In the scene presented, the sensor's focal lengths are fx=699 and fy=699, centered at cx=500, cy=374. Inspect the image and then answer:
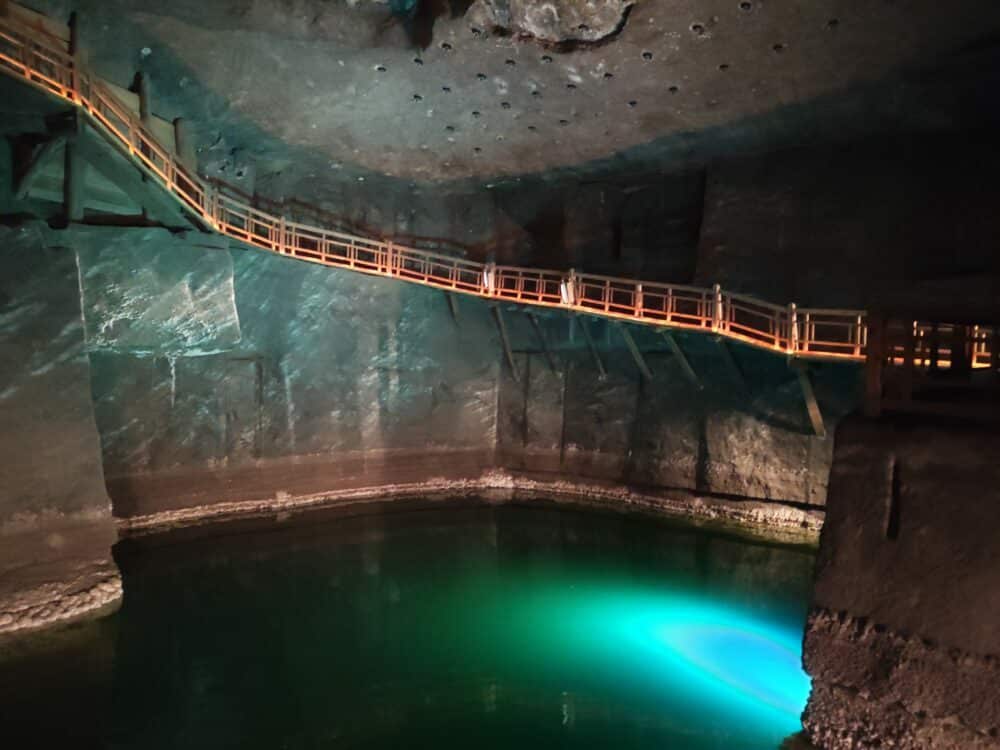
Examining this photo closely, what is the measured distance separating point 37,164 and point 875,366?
11.9 meters

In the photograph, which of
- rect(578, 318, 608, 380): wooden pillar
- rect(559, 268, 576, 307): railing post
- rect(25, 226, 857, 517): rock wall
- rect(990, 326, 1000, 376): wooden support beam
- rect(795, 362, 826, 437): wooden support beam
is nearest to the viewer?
rect(990, 326, 1000, 376): wooden support beam

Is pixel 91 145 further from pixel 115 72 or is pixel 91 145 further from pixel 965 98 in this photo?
pixel 965 98

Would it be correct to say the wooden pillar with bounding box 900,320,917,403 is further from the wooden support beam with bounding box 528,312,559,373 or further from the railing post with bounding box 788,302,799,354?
the wooden support beam with bounding box 528,312,559,373

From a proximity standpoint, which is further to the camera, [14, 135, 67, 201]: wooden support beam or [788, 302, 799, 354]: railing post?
[788, 302, 799, 354]: railing post

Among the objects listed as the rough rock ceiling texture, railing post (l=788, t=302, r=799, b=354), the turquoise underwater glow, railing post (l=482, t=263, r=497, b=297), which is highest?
the rough rock ceiling texture

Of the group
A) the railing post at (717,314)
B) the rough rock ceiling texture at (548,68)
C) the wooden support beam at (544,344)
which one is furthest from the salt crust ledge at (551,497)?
the rough rock ceiling texture at (548,68)

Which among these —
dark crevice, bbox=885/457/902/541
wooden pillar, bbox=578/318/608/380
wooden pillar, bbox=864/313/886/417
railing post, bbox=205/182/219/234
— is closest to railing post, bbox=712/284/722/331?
wooden pillar, bbox=578/318/608/380

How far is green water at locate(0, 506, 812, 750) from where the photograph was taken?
775 cm

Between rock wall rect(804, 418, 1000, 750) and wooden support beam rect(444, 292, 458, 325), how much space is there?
1253cm

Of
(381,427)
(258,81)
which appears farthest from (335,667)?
(258,81)

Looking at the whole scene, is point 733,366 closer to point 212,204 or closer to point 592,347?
point 592,347

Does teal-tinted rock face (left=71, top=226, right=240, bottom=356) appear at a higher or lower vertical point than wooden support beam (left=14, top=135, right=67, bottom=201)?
lower

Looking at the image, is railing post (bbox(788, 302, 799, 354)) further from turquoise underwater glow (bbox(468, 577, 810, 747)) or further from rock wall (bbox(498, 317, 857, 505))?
turquoise underwater glow (bbox(468, 577, 810, 747))

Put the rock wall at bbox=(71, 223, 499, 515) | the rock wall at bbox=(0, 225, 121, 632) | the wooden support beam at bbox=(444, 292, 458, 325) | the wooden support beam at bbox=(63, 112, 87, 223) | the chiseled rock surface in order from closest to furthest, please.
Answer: the rock wall at bbox=(0, 225, 121, 632) < the wooden support beam at bbox=(63, 112, 87, 223) < the rock wall at bbox=(71, 223, 499, 515) < the chiseled rock surface < the wooden support beam at bbox=(444, 292, 458, 325)
